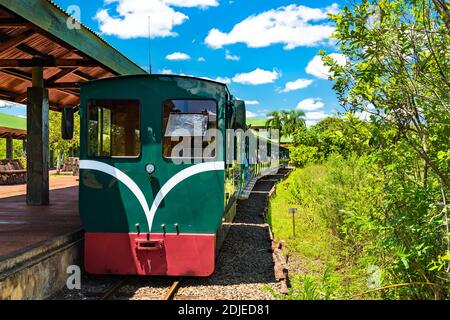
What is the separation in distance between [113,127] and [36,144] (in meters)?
5.01

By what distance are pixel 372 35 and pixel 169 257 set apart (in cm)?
422

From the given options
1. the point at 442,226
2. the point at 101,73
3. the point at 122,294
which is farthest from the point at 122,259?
the point at 101,73

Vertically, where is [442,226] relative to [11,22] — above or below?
below

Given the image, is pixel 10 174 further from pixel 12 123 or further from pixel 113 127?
pixel 113 127

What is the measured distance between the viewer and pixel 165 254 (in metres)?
6.63

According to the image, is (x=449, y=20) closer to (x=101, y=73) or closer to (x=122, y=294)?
(x=122, y=294)

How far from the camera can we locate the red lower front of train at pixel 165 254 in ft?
21.7

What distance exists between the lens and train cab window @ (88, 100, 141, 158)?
6875 mm

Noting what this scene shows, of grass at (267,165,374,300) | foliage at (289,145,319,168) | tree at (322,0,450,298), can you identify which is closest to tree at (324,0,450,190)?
tree at (322,0,450,298)

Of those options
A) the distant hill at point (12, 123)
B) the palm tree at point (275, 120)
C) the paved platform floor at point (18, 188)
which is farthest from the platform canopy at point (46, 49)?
the palm tree at point (275, 120)

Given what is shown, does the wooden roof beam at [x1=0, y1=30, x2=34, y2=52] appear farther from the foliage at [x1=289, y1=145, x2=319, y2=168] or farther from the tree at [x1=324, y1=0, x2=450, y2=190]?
the foliage at [x1=289, y1=145, x2=319, y2=168]

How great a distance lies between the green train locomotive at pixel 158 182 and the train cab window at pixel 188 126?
0.6 inches

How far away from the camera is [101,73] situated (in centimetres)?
1302

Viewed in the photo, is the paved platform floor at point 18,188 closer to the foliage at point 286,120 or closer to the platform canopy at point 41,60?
the platform canopy at point 41,60
